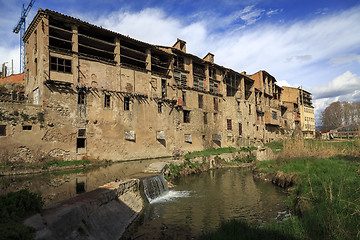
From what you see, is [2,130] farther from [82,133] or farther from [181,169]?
[181,169]

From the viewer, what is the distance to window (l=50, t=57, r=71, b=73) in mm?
18145

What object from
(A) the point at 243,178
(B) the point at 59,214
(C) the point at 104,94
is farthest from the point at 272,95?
(B) the point at 59,214

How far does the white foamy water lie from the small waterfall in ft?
0.55

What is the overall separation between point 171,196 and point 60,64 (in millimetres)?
15697

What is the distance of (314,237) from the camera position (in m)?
5.45

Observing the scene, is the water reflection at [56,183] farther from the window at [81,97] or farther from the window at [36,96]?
the window at [36,96]

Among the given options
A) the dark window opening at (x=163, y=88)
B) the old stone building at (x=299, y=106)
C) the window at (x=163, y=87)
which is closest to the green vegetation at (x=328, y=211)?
the dark window opening at (x=163, y=88)

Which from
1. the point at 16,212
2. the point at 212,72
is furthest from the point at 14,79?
the point at 16,212

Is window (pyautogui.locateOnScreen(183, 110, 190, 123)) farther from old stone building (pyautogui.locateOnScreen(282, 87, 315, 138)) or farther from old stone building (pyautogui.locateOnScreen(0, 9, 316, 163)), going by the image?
old stone building (pyautogui.locateOnScreen(282, 87, 315, 138))

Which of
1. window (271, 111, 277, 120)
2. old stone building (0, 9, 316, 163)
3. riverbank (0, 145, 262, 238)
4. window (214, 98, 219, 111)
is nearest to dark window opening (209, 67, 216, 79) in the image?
old stone building (0, 9, 316, 163)

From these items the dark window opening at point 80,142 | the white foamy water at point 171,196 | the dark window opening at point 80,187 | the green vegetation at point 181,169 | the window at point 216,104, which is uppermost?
the window at point 216,104

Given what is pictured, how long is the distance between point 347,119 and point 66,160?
8449cm

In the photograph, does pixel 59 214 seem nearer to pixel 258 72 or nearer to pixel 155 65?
pixel 155 65

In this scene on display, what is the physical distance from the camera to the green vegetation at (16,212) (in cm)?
352
